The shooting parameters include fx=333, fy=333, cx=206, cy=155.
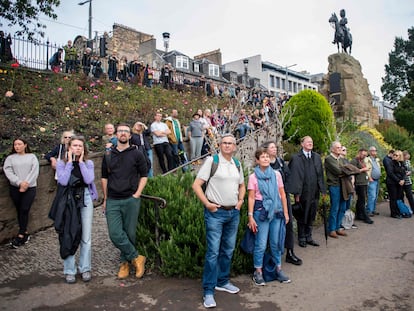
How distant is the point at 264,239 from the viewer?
4.13 m

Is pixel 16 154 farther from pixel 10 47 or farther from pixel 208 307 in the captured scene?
pixel 10 47

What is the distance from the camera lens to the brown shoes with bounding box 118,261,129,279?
4270 millimetres

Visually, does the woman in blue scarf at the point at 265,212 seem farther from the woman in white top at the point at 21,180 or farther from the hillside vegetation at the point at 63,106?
the hillside vegetation at the point at 63,106

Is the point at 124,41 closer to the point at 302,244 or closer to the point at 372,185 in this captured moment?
the point at 372,185

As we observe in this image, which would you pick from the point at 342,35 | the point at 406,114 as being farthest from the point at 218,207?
the point at 406,114

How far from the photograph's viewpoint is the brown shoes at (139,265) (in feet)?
13.9

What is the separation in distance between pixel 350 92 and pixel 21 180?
1669 cm

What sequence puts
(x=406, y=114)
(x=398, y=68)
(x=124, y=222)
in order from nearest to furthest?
(x=124, y=222)
(x=406, y=114)
(x=398, y=68)

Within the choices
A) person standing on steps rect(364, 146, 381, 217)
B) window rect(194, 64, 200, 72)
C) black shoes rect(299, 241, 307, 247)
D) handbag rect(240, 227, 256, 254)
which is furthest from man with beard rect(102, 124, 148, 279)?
window rect(194, 64, 200, 72)

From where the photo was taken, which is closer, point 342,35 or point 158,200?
point 158,200

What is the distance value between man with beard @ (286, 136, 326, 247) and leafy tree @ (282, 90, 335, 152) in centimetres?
666

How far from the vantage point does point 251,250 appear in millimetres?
4188

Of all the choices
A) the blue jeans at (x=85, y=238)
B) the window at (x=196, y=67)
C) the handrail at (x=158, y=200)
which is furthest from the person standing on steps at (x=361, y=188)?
the window at (x=196, y=67)

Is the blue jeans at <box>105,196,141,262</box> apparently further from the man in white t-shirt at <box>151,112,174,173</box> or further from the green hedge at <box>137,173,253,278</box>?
the man in white t-shirt at <box>151,112,174,173</box>
